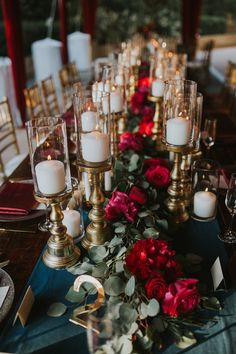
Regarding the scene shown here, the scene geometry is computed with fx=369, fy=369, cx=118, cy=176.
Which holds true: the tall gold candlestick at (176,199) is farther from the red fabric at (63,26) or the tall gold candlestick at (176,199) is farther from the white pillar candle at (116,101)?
the red fabric at (63,26)

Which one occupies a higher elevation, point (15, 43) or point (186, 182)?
point (15, 43)

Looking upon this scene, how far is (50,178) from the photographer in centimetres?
105

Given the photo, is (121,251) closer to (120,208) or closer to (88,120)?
(120,208)

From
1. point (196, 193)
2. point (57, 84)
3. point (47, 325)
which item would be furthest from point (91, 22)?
point (47, 325)

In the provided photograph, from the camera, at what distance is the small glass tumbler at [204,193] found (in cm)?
134

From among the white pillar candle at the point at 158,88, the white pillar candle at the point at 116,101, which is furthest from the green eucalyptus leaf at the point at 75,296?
the white pillar candle at the point at 158,88

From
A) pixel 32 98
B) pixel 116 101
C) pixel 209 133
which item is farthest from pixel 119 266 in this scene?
pixel 32 98

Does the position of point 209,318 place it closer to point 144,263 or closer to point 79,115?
point 144,263

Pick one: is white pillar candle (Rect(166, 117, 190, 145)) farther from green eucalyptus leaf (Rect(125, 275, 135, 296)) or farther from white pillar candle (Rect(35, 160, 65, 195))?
green eucalyptus leaf (Rect(125, 275, 135, 296))

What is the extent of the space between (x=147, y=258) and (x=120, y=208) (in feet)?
0.89

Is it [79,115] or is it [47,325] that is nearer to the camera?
[47,325]

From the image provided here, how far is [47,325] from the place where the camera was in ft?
3.07

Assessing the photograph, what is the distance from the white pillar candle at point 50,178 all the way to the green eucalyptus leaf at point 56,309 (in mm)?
306

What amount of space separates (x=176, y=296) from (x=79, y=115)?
0.64 m
